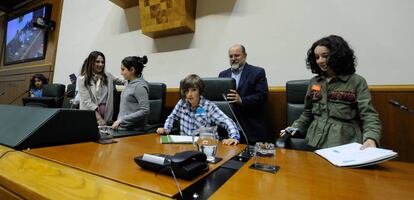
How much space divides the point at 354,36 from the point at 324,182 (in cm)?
187

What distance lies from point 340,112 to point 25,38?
6.17 m

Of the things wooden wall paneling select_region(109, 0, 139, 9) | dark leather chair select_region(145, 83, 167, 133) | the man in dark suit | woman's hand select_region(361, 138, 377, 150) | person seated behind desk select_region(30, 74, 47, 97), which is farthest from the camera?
person seated behind desk select_region(30, 74, 47, 97)

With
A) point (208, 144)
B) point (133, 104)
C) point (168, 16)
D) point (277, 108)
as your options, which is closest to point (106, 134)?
point (208, 144)

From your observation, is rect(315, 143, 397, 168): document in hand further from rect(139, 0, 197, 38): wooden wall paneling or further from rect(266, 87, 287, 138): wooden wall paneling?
rect(139, 0, 197, 38): wooden wall paneling

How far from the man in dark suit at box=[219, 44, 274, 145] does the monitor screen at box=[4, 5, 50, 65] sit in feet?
14.5

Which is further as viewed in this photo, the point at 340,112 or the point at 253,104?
the point at 253,104

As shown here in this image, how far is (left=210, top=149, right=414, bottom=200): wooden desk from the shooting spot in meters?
0.49

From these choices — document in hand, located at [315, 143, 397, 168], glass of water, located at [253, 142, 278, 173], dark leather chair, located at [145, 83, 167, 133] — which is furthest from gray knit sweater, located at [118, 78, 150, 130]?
Answer: document in hand, located at [315, 143, 397, 168]

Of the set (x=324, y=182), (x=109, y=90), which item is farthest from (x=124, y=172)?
(x=109, y=90)

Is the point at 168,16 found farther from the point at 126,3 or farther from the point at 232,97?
the point at 232,97

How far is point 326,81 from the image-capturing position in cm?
128

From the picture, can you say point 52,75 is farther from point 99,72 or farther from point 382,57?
point 382,57

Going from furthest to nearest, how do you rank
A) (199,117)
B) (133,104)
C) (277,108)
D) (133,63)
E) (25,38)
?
(25,38)
(277,108)
(133,63)
(133,104)
(199,117)

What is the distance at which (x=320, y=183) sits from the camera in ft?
1.86
